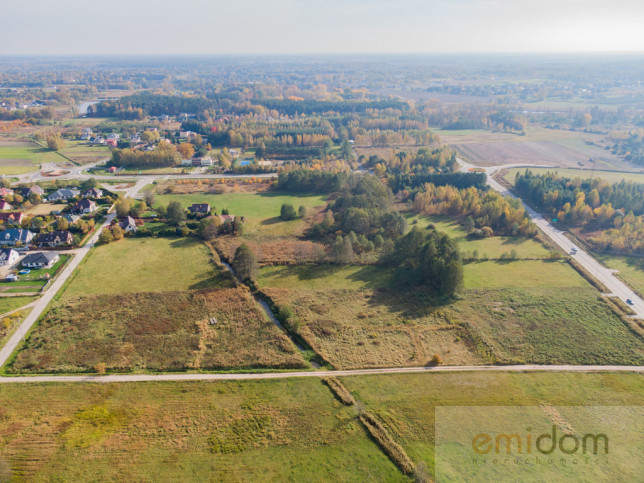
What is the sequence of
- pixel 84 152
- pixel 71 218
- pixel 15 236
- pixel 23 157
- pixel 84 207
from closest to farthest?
pixel 15 236 → pixel 71 218 → pixel 84 207 → pixel 23 157 → pixel 84 152

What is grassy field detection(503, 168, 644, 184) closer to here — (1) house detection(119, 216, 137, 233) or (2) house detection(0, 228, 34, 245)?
(1) house detection(119, 216, 137, 233)

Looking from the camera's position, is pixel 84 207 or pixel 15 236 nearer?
pixel 15 236

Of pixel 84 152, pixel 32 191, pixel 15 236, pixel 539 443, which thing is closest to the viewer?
pixel 539 443

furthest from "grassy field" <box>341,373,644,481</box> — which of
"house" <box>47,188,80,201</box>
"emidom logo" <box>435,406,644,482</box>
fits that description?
"house" <box>47,188,80,201</box>

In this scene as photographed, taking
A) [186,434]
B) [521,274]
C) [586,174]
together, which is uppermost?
[586,174]

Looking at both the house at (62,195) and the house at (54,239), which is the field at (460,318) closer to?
the house at (54,239)

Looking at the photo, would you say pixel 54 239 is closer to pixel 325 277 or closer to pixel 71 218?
pixel 71 218

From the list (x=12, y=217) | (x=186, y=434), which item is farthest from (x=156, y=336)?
(x=12, y=217)

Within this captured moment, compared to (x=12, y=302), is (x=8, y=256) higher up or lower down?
higher up
